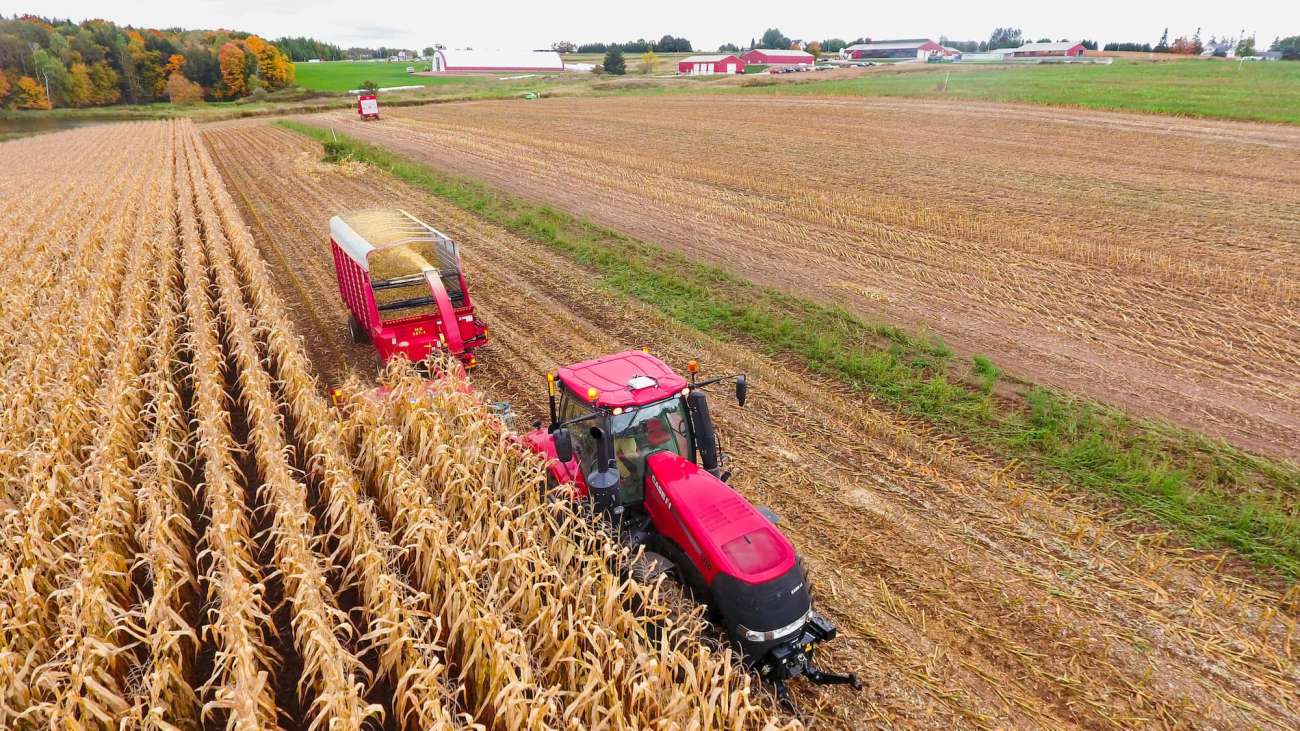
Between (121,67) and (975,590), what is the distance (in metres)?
112

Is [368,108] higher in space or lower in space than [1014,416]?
higher

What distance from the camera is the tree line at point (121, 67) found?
254 feet

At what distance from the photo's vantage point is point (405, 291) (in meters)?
12.0

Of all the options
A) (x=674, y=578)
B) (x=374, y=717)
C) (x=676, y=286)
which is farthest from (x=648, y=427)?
(x=676, y=286)

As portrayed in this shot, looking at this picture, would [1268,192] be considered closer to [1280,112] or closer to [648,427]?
[1280,112]

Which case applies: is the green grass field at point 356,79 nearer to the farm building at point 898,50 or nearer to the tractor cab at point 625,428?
the farm building at point 898,50

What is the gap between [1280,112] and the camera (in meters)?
30.8

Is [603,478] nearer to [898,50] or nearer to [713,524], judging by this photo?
[713,524]

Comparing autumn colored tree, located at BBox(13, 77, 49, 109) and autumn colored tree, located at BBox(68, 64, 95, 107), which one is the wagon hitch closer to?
autumn colored tree, located at BBox(13, 77, 49, 109)

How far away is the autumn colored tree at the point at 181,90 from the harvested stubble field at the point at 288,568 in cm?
9266

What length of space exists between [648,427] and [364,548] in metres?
2.85

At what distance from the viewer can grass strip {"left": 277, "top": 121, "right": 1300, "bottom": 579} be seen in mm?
7777

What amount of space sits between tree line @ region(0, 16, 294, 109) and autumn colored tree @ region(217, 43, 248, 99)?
113 mm

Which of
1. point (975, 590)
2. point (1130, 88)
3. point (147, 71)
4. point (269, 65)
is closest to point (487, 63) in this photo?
point (269, 65)
